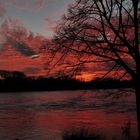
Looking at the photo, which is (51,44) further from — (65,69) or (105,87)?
(105,87)

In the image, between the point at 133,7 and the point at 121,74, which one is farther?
the point at 121,74

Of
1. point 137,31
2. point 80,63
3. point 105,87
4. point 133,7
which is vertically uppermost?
point 133,7

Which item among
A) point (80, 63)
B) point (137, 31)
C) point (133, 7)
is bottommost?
point (80, 63)

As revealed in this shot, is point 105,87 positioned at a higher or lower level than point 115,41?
lower

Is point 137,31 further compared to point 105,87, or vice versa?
point 105,87

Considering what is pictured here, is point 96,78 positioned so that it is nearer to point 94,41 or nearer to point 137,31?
point 94,41

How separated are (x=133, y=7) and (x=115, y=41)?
161 cm

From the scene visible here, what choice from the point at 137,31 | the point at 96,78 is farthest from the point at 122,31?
the point at 96,78

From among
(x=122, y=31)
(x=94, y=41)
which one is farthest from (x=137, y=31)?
(x=94, y=41)

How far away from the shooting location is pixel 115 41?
15250mm

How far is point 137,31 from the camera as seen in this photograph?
14641 mm

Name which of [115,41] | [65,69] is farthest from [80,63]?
[115,41]

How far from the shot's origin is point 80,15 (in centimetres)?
1523

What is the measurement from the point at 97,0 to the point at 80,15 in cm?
96
